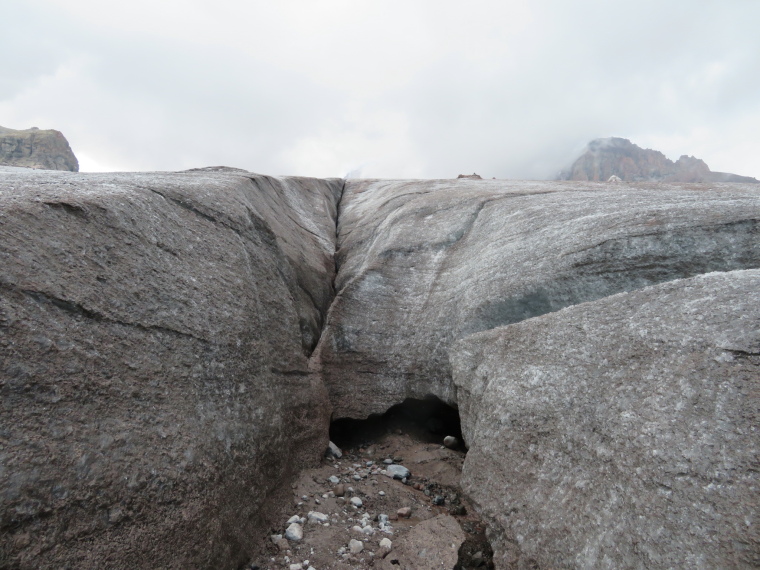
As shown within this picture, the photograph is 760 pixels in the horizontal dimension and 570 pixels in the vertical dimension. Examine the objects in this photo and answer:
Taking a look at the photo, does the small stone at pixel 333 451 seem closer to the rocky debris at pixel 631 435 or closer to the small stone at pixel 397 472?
the small stone at pixel 397 472

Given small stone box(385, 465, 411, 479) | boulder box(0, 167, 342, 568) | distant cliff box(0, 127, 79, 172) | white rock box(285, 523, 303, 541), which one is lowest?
small stone box(385, 465, 411, 479)

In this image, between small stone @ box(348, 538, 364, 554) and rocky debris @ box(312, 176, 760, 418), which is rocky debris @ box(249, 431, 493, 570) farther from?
rocky debris @ box(312, 176, 760, 418)

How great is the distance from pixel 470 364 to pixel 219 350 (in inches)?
188

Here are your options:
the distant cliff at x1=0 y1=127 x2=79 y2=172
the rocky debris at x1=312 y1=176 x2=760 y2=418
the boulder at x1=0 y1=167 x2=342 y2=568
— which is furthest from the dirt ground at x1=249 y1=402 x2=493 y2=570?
the distant cliff at x1=0 y1=127 x2=79 y2=172

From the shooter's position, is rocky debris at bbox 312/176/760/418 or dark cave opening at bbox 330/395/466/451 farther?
dark cave opening at bbox 330/395/466/451

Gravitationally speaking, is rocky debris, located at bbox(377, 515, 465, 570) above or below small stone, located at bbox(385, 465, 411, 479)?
above

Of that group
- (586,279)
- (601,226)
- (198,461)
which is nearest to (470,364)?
(586,279)

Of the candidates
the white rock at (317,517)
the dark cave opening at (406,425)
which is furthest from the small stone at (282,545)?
the dark cave opening at (406,425)

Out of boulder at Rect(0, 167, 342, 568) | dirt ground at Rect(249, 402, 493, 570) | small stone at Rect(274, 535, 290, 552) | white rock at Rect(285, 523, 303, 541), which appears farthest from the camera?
white rock at Rect(285, 523, 303, 541)

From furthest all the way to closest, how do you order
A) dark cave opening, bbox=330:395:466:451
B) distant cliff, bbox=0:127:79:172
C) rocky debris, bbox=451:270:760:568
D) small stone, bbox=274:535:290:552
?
distant cliff, bbox=0:127:79:172
dark cave opening, bbox=330:395:466:451
small stone, bbox=274:535:290:552
rocky debris, bbox=451:270:760:568

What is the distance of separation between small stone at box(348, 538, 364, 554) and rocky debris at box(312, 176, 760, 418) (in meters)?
4.11

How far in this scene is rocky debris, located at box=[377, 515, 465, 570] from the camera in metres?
6.93

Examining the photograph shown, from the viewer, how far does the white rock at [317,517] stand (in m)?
7.96

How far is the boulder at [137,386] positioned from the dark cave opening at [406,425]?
157cm
